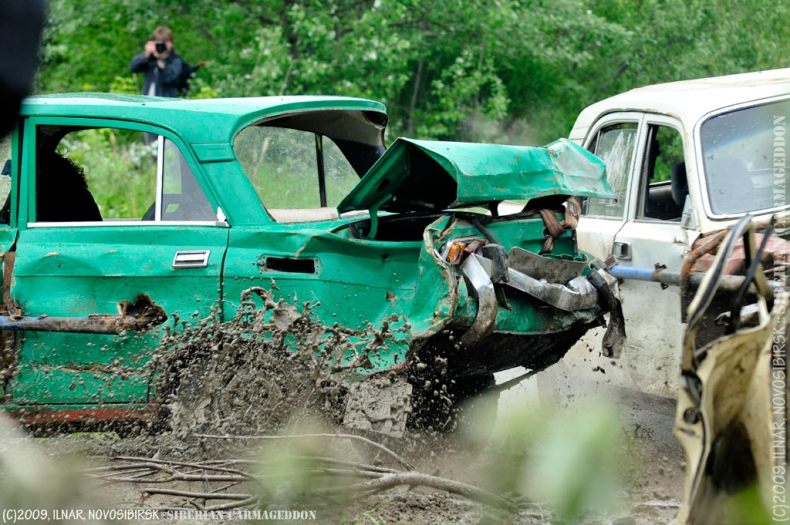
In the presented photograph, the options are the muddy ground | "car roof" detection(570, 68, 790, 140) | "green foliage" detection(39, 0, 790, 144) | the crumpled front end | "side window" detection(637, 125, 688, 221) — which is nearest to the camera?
the muddy ground

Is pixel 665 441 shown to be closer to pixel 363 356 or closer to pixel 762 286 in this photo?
pixel 363 356

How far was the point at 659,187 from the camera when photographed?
7.53 meters

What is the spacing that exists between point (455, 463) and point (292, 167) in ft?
6.46

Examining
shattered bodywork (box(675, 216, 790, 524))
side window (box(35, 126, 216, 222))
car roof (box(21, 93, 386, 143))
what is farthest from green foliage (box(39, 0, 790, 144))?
shattered bodywork (box(675, 216, 790, 524))

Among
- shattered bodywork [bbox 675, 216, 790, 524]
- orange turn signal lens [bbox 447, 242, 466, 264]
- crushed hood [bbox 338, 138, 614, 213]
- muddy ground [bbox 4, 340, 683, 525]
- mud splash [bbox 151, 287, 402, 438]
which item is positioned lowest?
muddy ground [bbox 4, 340, 683, 525]

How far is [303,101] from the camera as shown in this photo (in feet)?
19.2

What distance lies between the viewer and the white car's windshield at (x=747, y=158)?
634 centimetres

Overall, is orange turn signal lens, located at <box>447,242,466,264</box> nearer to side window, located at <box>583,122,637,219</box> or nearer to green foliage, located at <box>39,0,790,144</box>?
side window, located at <box>583,122,637,219</box>

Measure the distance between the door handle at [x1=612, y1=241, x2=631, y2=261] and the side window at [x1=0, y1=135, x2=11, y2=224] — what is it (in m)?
3.53

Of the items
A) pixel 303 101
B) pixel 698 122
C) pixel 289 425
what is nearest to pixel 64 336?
pixel 289 425

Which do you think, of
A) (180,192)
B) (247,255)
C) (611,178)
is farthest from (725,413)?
(611,178)

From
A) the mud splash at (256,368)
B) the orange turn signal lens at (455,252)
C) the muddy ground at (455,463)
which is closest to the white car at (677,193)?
the muddy ground at (455,463)

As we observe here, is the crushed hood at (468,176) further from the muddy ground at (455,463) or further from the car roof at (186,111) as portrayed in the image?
the muddy ground at (455,463)

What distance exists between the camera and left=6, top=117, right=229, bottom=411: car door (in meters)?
5.38
